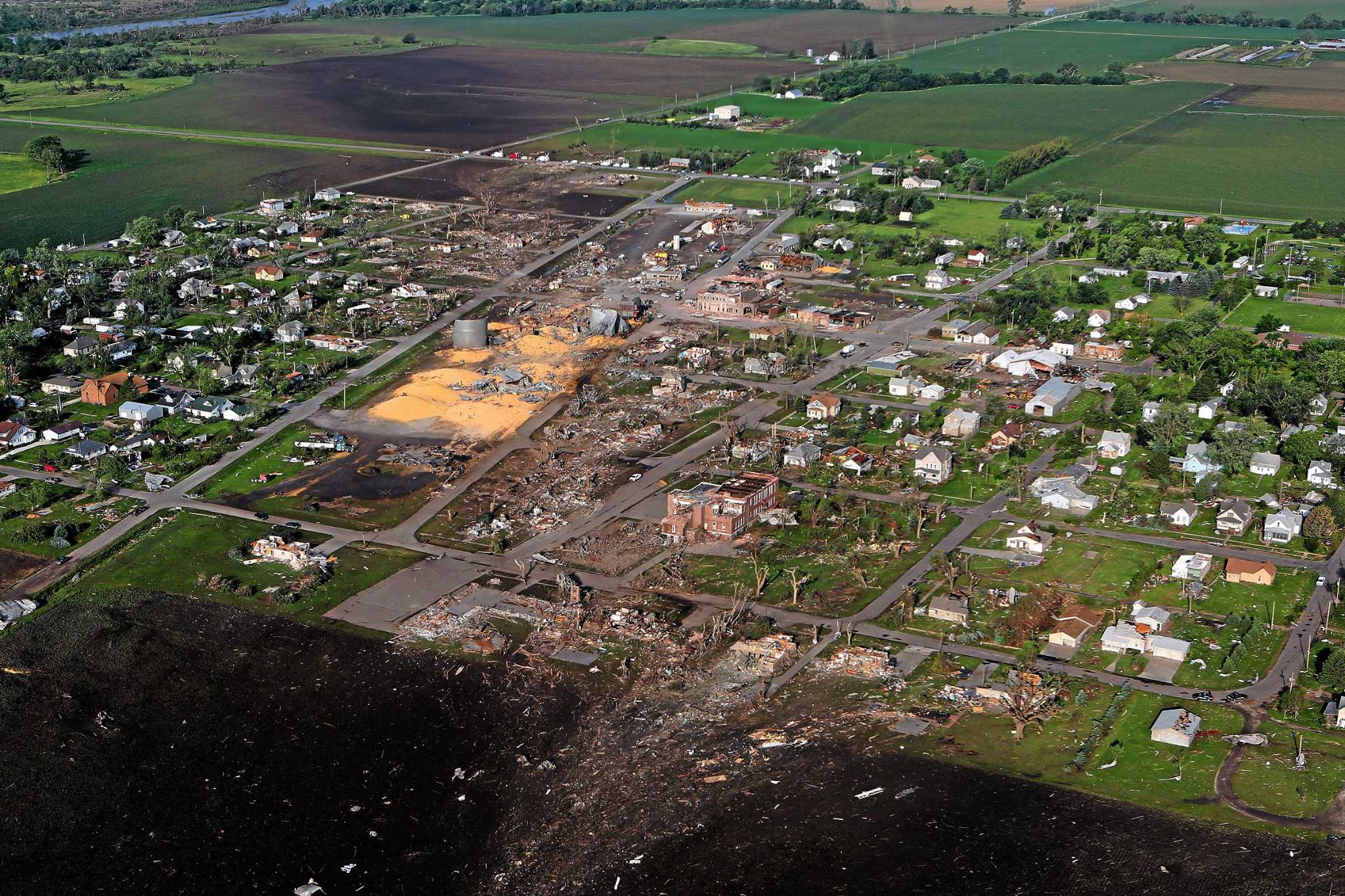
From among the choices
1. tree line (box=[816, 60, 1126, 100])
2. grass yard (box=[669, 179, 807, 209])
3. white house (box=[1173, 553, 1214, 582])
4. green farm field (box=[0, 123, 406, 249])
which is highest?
tree line (box=[816, 60, 1126, 100])

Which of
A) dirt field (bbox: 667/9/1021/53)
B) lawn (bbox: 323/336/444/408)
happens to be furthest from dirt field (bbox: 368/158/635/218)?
dirt field (bbox: 667/9/1021/53)

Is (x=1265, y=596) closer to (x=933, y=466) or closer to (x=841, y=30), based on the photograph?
(x=933, y=466)

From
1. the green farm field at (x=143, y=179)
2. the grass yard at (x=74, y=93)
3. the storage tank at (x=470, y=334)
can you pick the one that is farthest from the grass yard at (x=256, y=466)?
the grass yard at (x=74, y=93)

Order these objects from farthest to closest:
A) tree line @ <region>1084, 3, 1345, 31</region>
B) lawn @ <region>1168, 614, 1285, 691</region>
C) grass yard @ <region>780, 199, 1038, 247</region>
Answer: tree line @ <region>1084, 3, 1345, 31</region> < grass yard @ <region>780, 199, 1038, 247</region> < lawn @ <region>1168, 614, 1285, 691</region>

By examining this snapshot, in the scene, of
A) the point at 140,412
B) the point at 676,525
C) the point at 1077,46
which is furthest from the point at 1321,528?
the point at 1077,46

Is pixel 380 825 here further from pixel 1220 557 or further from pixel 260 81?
pixel 260 81

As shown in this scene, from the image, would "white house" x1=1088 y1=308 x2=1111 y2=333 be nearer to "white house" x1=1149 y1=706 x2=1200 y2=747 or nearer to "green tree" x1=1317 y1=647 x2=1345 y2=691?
"green tree" x1=1317 y1=647 x2=1345 y2=691

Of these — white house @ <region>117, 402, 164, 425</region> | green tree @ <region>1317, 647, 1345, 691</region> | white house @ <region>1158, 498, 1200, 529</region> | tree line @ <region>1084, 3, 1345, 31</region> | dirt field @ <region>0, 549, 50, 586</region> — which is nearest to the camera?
green tree @ <region>1317, 647, 1345, 691</region>

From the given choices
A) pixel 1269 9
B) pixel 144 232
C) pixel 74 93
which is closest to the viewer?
pixel 144 232
